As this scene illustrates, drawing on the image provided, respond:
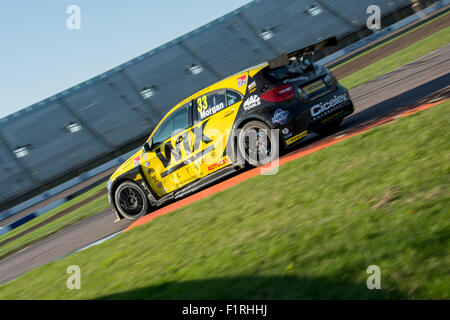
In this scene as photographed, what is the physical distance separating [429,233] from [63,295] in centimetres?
444

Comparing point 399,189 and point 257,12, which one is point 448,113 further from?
point 257,12

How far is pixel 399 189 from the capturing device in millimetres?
5707

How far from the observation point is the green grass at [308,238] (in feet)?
14.3

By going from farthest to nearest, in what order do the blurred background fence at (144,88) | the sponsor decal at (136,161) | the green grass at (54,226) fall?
the blurred background fence at (144,88) < the green grass at (54,226) < the sponsor decal at (136,161)

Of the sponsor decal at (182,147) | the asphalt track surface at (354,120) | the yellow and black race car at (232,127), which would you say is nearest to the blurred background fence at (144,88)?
the asphalt track surface at (354,120)

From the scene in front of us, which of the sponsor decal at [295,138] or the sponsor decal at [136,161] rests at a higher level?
the sponsor decal at [136,161]

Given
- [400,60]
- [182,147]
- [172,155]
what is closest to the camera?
[182,147]

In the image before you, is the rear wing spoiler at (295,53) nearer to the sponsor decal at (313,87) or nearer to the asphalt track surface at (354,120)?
the sponsor decal at (313,87)

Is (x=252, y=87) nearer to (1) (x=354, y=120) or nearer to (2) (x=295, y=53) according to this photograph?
(2) (x=295, y=53)

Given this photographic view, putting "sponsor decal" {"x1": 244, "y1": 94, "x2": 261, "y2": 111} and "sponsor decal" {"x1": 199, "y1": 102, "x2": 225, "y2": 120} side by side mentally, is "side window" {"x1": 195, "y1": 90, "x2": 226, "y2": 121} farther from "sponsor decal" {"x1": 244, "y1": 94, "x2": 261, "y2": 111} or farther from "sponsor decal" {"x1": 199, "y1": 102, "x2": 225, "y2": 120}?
"sponsor decal" {"x1": 244, "y1": 94, "x2": 261, "y2": 111}

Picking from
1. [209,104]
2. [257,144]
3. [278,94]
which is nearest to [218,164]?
[257,144]

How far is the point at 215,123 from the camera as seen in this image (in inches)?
386

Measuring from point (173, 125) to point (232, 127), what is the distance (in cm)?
137

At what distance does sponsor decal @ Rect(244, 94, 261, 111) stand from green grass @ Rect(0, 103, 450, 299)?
3.78 ft
